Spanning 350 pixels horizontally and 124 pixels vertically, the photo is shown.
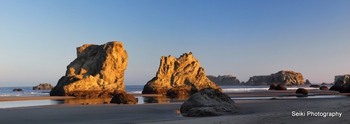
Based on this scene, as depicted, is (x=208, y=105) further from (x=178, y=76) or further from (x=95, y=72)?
(x=178, y=76)

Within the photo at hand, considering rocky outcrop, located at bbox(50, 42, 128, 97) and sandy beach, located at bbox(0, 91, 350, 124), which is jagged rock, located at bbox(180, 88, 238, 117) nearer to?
sandy beach, located at bbox(0, 91, 350, 124)

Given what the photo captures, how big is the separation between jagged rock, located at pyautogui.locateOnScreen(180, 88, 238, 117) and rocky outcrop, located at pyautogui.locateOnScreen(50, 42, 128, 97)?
36970mm

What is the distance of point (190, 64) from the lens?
79.3 m

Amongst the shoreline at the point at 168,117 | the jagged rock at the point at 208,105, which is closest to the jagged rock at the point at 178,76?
the jagged rock at the point at 208,105

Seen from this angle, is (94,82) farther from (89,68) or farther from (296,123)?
(296,123)

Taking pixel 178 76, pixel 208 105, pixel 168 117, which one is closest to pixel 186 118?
pixel 168 117

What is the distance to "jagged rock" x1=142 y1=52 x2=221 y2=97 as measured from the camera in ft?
223

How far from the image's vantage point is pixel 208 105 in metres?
18.4

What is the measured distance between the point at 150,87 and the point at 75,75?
17.3 metres

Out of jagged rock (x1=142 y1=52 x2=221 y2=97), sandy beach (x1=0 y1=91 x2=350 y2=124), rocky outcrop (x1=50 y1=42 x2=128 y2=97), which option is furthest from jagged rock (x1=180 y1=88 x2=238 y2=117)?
jagged rock (x1=142 y1=52 x2=221 y2=97)

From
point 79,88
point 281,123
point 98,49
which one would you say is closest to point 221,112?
point 281,123

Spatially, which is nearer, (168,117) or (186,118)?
(186,118)

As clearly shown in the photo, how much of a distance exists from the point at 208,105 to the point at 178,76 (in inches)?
2253

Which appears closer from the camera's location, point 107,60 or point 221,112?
point 221,112
